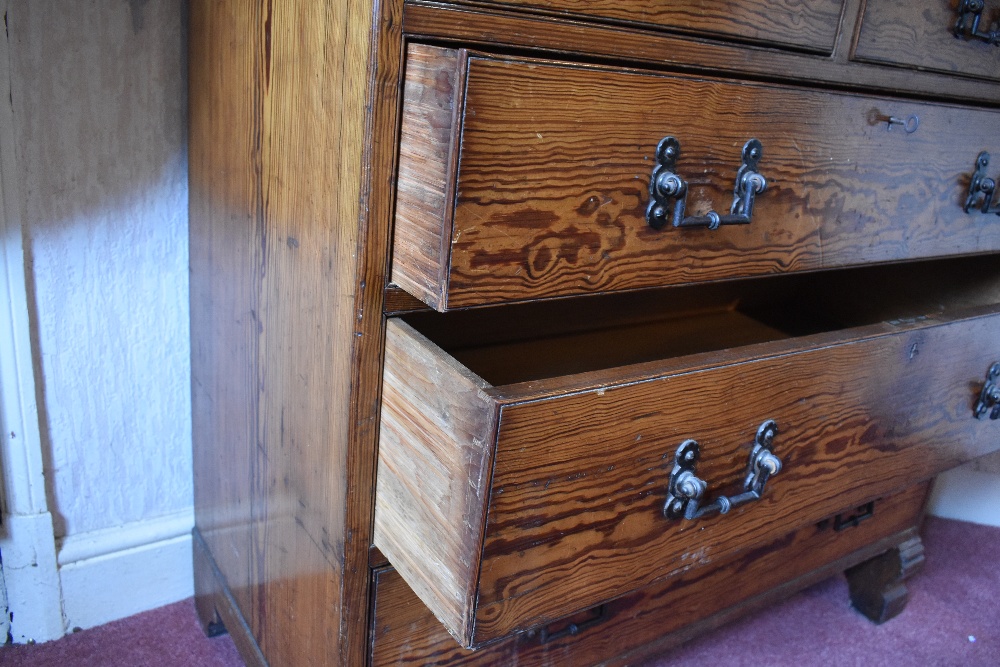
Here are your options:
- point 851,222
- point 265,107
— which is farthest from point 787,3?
point 265,107

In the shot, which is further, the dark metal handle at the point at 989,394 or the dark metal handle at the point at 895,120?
the dark metal handle at the point at 989,394

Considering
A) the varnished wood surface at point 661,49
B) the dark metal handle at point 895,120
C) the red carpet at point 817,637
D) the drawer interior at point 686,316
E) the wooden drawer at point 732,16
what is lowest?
the red carpet at point 817,637

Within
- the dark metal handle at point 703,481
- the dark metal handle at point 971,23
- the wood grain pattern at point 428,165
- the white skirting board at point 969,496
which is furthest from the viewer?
the white skirting board at point 969,496

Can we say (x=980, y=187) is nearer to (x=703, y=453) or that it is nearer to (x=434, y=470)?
(x=703, y=453)

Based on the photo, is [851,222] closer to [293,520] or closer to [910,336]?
[910,336]

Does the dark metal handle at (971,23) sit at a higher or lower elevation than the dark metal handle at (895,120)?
higher

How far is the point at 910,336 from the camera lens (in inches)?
27.7

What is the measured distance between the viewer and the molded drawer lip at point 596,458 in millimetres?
492

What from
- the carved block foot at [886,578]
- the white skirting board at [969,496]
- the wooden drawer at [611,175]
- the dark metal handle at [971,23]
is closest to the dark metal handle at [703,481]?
the wooden drawer at [611,175]

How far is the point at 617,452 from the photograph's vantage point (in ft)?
1.78

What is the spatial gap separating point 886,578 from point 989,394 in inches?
15.3

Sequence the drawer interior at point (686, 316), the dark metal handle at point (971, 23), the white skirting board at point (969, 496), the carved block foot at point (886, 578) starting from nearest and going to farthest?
the dark metal handle at point (971, 23) → the drawer interior at point (686, 316) → the carved block foot at point (886, 578) → the white skirting board at point (969, 496)

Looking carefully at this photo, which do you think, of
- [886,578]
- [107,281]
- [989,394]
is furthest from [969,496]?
[107,281]

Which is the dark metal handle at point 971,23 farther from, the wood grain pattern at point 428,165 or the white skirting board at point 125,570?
the white skirting board at point 125,570
